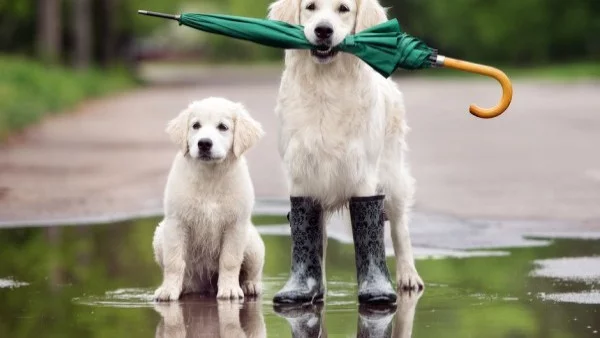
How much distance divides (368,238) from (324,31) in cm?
127

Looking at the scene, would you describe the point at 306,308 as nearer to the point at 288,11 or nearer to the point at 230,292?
the point at 230,292

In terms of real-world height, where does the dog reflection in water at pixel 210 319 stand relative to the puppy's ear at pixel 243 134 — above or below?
below

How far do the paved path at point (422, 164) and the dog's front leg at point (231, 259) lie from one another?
16.4ft

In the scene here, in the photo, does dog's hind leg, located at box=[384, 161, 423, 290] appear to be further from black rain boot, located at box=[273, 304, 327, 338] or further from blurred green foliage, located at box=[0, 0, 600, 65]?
blurred green foliage, located at box=[0, 0, 600, 65]

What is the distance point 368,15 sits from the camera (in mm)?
9492

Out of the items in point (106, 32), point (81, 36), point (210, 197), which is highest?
point (106, 32)

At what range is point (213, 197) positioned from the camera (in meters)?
9.62

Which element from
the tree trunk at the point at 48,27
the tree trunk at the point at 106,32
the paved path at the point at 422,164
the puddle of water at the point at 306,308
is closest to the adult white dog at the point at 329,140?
the puddle of water at the point at 306,308

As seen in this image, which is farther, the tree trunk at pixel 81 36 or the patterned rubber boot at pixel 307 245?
the tree trunk at pixel 81 36

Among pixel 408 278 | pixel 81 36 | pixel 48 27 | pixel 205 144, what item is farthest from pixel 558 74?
pixel 205 144

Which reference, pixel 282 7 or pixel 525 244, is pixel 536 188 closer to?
pixel 525 244

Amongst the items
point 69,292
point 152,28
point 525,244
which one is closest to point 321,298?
point 69,292

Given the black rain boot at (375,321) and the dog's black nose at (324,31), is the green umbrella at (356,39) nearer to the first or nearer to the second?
the dog's black nose at (324,31)

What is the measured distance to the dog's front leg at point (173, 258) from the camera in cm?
962
